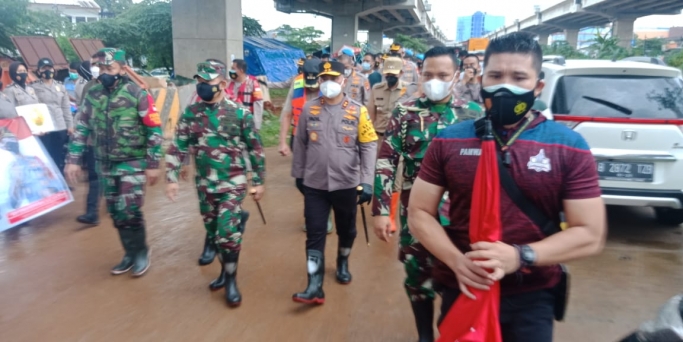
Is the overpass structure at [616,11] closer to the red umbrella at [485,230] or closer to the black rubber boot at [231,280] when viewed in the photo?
the black rubber boot at [231,280]

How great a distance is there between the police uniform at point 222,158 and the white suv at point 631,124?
3.35 m

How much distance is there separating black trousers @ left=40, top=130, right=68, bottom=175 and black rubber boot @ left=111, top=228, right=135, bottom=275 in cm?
359

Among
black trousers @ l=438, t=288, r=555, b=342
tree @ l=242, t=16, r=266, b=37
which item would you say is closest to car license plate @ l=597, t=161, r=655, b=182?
black trousers @ l=438, t=288, r=555, b=342

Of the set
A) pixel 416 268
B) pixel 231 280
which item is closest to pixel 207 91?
pixel 231 280

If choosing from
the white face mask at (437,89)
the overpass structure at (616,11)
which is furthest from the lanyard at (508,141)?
the overpass structure at (616,11)

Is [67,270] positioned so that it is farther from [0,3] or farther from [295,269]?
[0,3]

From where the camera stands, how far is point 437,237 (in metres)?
2.10

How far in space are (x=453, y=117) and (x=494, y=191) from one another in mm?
1606

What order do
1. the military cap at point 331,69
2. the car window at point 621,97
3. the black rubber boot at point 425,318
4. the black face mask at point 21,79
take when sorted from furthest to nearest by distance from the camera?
1. the black face mask at point 21,79
2. the car window at point 621,97
3. the military cap at point 331,69
4. the black rubber boot at point 425,318

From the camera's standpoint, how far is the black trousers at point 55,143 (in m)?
7.59

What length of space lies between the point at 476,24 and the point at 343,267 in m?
121

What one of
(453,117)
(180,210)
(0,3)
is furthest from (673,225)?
(0,3)

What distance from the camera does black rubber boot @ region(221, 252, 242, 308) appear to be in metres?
4.20

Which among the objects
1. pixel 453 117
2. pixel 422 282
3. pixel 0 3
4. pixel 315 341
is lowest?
pixel 315 341
